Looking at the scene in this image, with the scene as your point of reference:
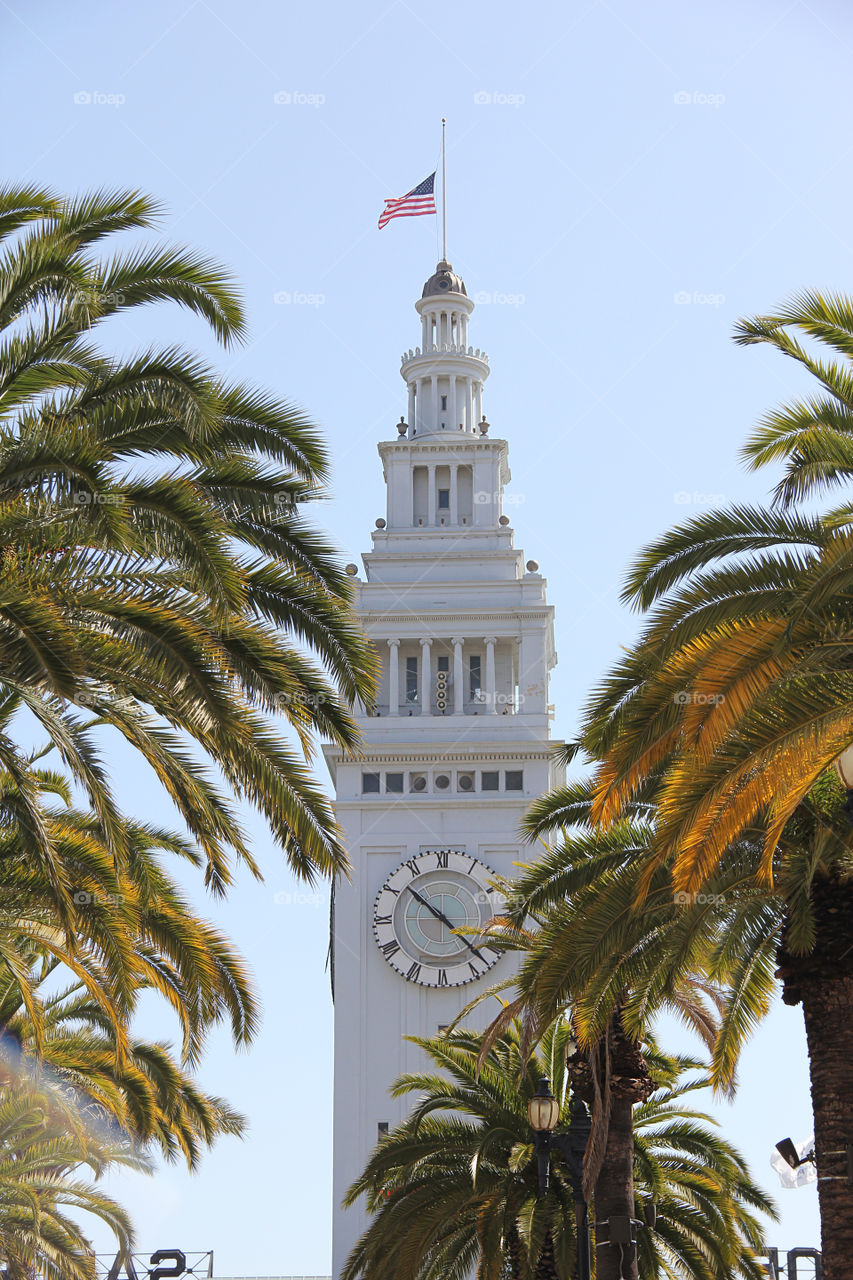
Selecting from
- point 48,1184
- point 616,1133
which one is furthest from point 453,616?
point 616,1133

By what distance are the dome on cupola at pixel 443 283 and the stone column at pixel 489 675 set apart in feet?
47.3

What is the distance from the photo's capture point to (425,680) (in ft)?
216

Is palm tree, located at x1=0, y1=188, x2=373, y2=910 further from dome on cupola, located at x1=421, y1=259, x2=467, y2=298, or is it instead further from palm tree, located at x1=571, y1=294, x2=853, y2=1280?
dome on cupola, located at x1=421, y1=259, x2=467, y2=298

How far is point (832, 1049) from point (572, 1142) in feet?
16.8

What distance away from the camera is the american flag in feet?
204

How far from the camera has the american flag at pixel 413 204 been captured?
62156mm

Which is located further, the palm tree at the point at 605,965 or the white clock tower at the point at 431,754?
the white clock tower at the point at 431,754

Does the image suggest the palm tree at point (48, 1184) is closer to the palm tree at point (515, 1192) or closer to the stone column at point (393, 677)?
the palm tree at point (515, 1192)

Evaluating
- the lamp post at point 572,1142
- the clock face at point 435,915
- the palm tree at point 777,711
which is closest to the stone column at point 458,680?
the clock face at point 435,915

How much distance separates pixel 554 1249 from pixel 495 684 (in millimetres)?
35627

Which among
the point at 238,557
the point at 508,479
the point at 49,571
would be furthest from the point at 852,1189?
the point at 508,479

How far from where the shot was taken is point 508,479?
73.1 m

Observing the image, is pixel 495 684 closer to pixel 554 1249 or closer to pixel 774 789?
pixel 554 1249

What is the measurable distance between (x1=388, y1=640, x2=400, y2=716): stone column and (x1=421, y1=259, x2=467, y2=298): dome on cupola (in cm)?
1440
